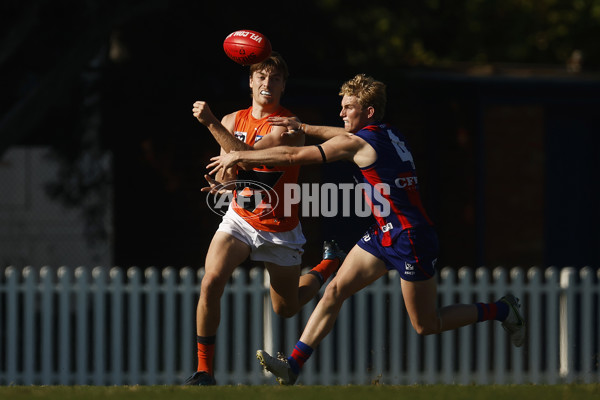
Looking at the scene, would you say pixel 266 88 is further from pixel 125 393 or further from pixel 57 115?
pixel 57 115

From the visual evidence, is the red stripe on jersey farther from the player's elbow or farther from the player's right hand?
the player's right hand

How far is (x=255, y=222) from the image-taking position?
7695 mm

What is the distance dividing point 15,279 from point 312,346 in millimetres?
5130

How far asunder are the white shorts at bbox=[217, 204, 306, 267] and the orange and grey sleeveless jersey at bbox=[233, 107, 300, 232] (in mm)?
45

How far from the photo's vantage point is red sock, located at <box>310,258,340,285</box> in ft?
28.7

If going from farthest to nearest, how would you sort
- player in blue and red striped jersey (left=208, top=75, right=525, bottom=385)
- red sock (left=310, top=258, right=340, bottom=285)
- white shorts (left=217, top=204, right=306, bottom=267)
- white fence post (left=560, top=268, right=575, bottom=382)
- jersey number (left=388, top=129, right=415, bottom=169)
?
white fence post (left=560, top=268, right=575, bottom=382) < red sock (left=310, top=258, right=340, bottom=285) < white shorts (left=217, top=204, right=306, bottom=267) < jersey number (left=388, top=129, right=415, bottom=169) < player in blue and red striped jersey (left=208, top=75, right=525, bottom=385)

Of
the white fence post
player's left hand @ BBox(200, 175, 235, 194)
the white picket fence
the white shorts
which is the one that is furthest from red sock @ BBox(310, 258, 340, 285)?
the white fence post

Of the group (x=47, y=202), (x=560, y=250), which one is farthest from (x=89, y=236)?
(x=560, y=250)

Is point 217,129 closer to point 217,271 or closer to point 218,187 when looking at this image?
point 218,187

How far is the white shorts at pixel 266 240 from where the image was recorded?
7.68m

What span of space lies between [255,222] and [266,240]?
0.16 m

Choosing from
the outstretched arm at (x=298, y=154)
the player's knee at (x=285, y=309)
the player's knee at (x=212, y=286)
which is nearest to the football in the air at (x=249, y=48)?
the outstretched arm at (x=298, y=154)

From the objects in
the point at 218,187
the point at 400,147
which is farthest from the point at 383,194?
the point at 218,187

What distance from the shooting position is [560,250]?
1678cm
